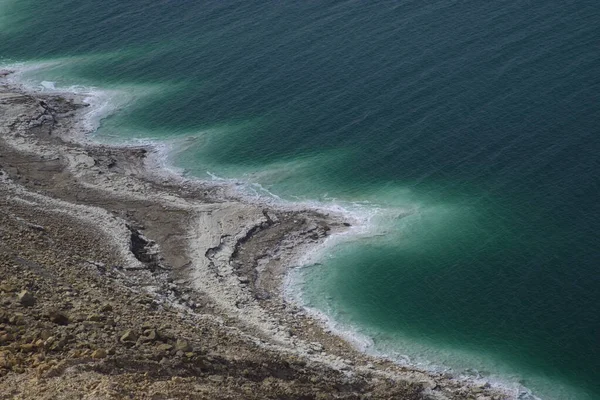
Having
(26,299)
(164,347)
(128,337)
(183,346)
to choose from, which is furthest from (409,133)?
(26,299)

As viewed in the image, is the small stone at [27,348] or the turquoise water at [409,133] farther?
the turquoise water at [409,133]

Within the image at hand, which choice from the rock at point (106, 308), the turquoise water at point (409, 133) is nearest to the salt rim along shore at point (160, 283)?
the rock at point (106, 308)

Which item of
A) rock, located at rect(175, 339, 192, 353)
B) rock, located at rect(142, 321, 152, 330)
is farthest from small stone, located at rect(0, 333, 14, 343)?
rock, located at rect(175, 339, 192, 353)

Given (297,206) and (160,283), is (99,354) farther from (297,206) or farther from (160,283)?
(297,206)

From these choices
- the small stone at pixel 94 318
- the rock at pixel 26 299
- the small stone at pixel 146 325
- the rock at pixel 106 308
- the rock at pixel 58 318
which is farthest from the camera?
the rock at pixel 106 308

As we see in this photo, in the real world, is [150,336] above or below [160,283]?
above

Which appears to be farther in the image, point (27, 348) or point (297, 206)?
point (297, 206)

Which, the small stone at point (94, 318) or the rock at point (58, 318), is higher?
the rock at point (58, 318)

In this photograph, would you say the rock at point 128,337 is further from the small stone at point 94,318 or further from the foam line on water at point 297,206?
the foam line on water at point 297,206
